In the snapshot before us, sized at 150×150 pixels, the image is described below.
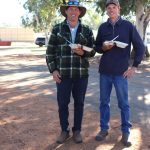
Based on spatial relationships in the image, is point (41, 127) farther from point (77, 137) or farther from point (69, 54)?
point (69, 54)

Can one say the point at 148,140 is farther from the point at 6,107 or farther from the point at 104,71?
the point at 6,107

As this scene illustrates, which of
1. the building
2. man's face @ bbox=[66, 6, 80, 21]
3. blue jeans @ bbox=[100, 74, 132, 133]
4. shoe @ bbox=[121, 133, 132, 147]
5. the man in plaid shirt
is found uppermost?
man's face @ bbox=[66, 6, 80, 21]

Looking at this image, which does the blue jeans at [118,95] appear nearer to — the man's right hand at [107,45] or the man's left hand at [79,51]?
the man's right hand at [107,45]

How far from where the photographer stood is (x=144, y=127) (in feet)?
23.7

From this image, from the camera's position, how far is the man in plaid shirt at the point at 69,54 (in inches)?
230

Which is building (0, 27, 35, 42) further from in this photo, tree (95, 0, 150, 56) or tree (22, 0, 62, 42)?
tree (95, 0, 150, 56)

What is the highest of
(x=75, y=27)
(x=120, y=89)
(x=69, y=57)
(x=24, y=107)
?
(x=75, y=27)

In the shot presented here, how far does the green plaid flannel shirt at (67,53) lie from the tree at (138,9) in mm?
16237

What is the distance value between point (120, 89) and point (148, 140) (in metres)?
1.00

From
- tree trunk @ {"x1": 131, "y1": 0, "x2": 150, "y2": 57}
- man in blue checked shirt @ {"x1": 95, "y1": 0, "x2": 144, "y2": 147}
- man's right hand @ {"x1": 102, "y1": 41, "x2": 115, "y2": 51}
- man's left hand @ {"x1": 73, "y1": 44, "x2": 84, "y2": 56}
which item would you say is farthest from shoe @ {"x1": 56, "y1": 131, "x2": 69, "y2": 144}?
tree trunk @ {"x1": 131, "y1": 0, "x2": 150, "y2": 57}

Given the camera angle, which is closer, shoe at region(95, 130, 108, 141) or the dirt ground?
the dirt ground

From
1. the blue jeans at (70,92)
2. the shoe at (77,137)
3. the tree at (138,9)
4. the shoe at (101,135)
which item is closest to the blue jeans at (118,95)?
the shoe at (101,135)

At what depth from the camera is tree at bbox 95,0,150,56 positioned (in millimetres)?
21844

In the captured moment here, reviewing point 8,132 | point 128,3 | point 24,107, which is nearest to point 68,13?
point 8,132
